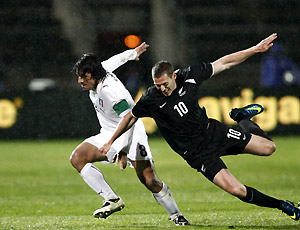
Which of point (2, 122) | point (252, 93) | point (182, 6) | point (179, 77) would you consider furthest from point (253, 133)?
point (182, 6)

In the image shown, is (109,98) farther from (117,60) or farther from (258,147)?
(258,147)

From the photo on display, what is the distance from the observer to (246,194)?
22.9 ft

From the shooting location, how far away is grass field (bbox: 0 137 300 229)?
7.97 meters

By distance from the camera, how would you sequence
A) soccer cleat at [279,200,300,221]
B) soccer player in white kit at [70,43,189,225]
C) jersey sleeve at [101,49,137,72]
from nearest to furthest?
soccer cleat at [279,200,300,221] → soccer player in white kit at [70,43,189,225] → jersey sleeve at [101,49,137,72]

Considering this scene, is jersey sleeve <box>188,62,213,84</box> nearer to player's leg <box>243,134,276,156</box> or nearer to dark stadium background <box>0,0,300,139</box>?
player's leg <box>243,134,276,156</box>

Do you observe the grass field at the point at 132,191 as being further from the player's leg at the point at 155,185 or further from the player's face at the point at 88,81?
the player's face at the point at 88,81

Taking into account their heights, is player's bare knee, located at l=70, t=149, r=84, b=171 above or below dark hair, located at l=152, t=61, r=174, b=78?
below

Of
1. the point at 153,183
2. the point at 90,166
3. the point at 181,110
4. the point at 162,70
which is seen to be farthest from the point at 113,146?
the point at 162,70

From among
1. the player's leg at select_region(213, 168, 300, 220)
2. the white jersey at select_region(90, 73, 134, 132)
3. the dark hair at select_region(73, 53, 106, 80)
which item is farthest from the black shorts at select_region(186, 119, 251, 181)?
the dark hair at select_region(73, 53, 106, 80)

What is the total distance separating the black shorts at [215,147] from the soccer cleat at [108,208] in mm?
928

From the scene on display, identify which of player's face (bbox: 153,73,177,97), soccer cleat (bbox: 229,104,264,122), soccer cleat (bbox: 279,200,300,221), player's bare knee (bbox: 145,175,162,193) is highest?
player's face (bbox: 153,73,177,97)

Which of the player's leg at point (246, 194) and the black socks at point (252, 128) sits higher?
the black socks at point (252, 128)

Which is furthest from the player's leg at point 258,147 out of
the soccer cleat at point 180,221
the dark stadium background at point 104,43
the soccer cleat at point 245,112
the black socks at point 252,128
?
the dark stadium background at point 104,43

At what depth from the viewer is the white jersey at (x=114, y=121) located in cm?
750
